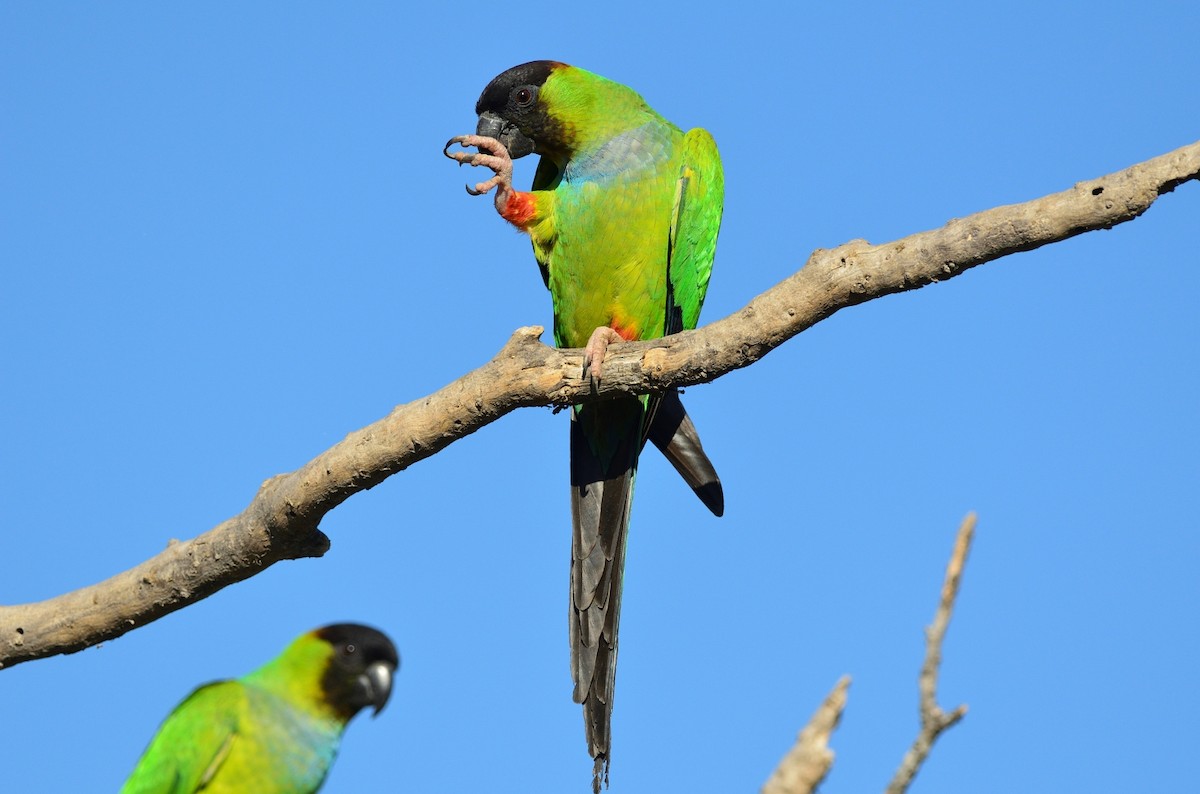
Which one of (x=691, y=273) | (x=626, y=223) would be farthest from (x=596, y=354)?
(x=691, y=273)

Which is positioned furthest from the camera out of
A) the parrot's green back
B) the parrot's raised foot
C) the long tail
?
the parrot's green back

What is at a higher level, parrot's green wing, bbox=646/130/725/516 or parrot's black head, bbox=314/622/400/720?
parrot's green wing, bbox=646/130/725/516

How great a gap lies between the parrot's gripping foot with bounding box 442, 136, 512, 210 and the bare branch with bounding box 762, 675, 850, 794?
12.7 ft

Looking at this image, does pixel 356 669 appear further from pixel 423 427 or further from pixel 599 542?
pixel 599 542

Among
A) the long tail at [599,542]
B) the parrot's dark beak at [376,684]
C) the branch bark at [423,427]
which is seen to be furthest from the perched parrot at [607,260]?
the parrot's dark beak at [376,684]

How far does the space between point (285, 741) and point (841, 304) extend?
7.86 feet

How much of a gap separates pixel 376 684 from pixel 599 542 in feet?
5.04

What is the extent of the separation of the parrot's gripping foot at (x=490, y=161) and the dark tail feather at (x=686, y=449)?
119 centimetres

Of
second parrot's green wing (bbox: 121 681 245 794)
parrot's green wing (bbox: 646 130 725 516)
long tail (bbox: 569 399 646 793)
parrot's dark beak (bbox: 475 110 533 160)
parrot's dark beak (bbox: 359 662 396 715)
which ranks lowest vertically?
second parrot's green wing (bbox: 121 681 245 794)

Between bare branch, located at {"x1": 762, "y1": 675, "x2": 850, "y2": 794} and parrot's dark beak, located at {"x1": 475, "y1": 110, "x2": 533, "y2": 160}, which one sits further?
parrot's dark beak, located at {"x1": 475, "y1": 110, "x2": 533, "y2": 160}

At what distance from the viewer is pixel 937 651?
72.7 inches

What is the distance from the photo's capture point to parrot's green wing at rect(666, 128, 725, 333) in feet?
18.4

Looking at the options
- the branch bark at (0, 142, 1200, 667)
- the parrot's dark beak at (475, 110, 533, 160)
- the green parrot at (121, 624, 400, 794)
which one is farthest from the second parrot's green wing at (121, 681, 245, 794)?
the parrot's dark beak at (475, 110, 533, 160)

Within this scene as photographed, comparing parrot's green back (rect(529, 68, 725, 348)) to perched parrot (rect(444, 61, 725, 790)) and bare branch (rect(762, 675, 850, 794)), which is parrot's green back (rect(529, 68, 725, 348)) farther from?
bare branch (rect(762, 675, 850, 794))
